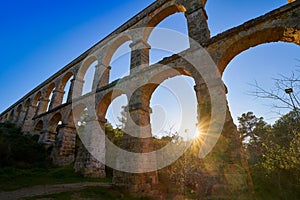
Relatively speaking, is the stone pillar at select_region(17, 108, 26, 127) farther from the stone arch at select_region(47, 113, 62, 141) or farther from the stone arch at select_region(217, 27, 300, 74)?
the stone arch at select_region(217, 27, 300, 74)

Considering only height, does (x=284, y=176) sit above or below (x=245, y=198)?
above

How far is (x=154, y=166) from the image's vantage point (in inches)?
263

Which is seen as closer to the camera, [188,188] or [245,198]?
[245,198]

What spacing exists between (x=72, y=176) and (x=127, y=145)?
4.11 metres

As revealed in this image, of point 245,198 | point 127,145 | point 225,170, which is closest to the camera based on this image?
point 245,198

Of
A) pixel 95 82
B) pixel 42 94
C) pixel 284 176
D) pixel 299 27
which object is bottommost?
pixel 284 176

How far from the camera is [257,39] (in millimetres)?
6012

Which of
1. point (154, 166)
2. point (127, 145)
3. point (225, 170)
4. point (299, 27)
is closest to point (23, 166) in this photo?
point (127, 145)

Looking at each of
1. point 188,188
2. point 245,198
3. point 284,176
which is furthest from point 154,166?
point 284,176

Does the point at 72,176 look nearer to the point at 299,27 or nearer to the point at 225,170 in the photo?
the point at 225,170

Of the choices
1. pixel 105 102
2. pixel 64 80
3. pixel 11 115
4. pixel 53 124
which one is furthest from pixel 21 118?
pixel 105 102

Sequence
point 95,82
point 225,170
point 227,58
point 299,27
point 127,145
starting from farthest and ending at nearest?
1. point 95,82
2. point 127,145
3. point 227,58
4. point 299,27
5. point 225,170

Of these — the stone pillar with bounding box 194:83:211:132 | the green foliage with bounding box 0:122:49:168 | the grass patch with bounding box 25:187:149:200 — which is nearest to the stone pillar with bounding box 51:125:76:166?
the green foliage with bounding box 0:122:49:168

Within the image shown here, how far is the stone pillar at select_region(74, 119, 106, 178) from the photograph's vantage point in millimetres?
9102
